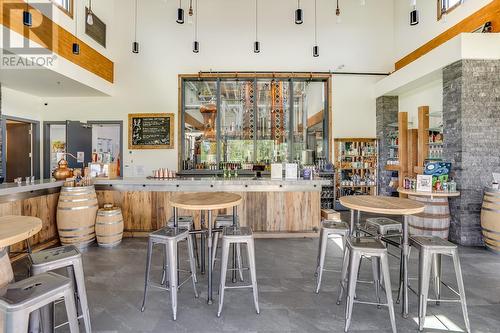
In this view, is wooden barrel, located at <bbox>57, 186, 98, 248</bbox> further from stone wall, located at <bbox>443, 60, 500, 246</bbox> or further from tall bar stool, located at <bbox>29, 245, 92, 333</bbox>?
stone wall, located at <bbox>443, 60, 500, 246</bbox>

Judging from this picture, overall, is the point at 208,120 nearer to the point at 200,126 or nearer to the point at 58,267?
the point at 200,126

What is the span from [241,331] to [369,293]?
4.80 ft

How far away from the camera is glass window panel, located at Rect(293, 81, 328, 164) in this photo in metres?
7.12

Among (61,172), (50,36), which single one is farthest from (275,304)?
(50,36)

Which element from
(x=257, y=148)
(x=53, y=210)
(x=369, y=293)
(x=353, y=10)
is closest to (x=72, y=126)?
(x=53, y=210)

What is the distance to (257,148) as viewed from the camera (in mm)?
7039

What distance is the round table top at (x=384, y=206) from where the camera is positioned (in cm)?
238

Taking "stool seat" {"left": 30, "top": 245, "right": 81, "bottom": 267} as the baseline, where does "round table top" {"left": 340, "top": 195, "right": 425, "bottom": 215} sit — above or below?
above

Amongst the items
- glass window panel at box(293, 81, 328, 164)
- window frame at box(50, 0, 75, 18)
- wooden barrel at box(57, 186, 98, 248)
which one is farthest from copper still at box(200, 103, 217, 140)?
wooden barrel at box(57, 186, 98, 248)

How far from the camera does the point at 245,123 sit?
7055 millimetres

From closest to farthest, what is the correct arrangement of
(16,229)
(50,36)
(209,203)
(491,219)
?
(16,229) < (209,203) < (491,219) < (50,36)

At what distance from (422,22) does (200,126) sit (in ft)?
18.9

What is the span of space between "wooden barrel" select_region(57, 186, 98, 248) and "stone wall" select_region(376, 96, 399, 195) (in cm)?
648

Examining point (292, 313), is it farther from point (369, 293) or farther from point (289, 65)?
point (289, 65)
